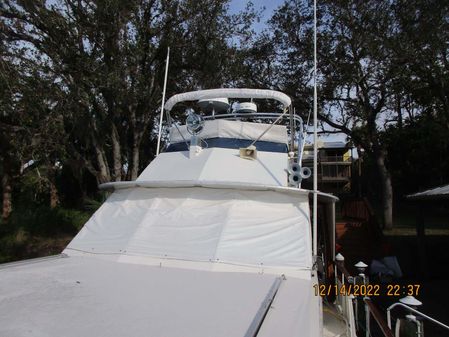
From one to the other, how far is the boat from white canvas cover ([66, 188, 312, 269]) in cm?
1

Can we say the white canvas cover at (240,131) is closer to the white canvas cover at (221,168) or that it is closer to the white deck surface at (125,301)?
the white canvas cover at (221,168)

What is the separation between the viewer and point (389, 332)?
3406 mm

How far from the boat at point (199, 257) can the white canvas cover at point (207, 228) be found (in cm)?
1

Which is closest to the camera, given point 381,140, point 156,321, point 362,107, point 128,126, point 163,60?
point 156,321

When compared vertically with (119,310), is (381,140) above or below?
above

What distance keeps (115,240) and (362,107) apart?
15440 millimetres

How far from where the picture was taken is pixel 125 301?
3.05 metres

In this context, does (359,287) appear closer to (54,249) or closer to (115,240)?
(115,240)

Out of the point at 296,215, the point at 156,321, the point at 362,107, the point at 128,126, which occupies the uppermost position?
the point at 362,107

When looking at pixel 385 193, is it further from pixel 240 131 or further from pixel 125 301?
pixel 125 301

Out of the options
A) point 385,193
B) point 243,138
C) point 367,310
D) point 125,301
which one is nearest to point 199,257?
point 125,301

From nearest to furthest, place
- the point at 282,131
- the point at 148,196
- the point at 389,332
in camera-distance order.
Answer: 1. the point at 389,332
2. the point at 148,196
3. the point at 282,131

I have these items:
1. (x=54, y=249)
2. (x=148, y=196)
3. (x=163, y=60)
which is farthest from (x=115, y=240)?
(x=163, y=60)

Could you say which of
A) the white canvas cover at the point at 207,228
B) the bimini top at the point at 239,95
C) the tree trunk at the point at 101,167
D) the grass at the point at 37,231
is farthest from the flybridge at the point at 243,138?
the grass at the point at 37,231
